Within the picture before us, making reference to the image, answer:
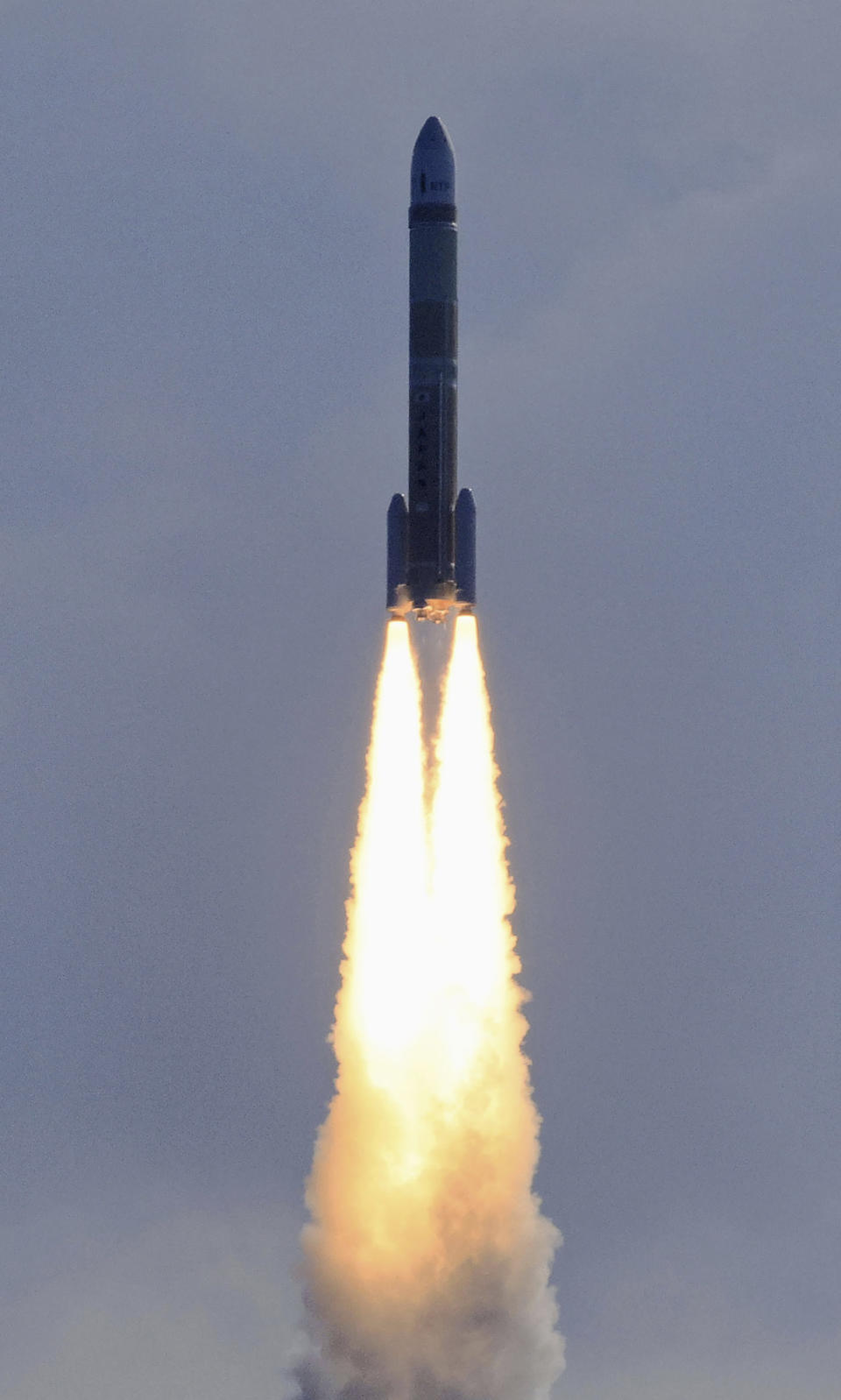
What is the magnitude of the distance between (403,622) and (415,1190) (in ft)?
52.8

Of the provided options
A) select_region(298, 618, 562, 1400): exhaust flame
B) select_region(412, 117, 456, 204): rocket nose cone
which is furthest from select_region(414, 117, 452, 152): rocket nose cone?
select_region(298, 618, 562, 1400): exhaust flame

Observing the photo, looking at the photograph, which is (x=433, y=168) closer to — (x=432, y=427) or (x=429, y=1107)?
(x=432, y=427)

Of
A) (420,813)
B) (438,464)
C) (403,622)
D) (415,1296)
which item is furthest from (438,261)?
(415,1296)

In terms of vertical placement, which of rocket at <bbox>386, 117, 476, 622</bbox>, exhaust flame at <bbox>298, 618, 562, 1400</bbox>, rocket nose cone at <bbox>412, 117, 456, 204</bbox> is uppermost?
rocket nose cone at <bbox>412, 117, 456, 204</bbox>

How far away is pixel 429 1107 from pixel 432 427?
19426mm

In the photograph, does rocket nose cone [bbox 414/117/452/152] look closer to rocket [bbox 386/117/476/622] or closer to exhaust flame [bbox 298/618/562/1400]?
rocket [bbox 386/117/476/622]

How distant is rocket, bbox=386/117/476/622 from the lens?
65125 mm

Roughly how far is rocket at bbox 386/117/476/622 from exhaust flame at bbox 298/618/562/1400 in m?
1.41

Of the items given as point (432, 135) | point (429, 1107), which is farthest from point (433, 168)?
point (429, 1107)

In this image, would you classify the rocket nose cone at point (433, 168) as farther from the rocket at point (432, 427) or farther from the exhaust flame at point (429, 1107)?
the exhaust flame at point (429, 1107)

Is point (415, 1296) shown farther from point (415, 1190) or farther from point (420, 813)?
point (420, 813)

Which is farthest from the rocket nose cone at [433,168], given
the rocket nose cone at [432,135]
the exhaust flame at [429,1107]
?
the exhaust flame at [429,1107]

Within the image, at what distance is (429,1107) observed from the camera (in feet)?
218

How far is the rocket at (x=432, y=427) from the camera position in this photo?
6512 centimetres
